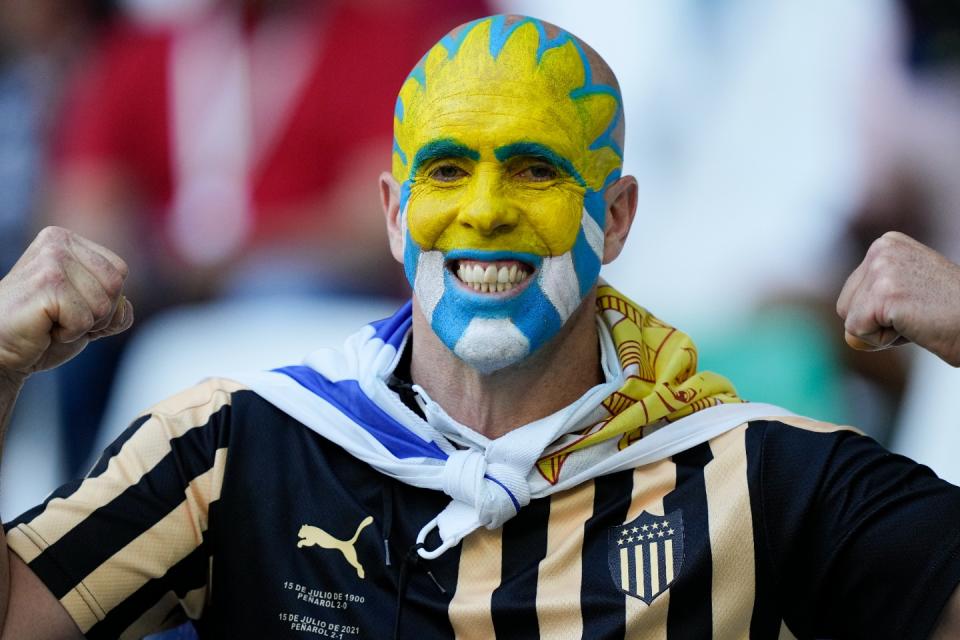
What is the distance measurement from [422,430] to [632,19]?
5.60 ft

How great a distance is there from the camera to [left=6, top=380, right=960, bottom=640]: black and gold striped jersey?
225cm

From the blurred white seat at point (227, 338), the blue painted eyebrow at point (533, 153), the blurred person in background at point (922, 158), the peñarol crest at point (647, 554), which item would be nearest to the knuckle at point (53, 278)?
the blue painted eyebrow at point (533, 153)

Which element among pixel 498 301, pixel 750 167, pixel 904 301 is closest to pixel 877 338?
pixel 904 301

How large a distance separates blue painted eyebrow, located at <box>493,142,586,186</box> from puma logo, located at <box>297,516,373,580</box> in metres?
0.74

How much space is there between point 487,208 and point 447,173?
16 centimetres

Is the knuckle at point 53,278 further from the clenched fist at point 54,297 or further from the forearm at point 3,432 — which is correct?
the forearm at point 3,432

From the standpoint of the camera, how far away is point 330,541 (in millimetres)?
2391

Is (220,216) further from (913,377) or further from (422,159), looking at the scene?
(913,377)

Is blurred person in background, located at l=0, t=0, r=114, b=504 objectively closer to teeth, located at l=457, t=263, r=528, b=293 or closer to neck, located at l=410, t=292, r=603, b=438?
neck, located at l=410, t=292, r=603, b=438

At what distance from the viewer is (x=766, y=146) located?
362 cm

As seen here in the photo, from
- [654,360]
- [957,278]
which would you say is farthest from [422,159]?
[957,278]

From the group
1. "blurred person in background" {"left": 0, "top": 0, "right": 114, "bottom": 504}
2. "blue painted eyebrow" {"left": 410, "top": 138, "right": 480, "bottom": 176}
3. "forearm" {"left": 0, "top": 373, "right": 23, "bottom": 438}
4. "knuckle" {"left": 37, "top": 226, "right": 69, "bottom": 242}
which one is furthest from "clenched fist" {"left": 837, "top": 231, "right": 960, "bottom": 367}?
"blurred person in background" {"left": 0, "top": 0, "right": 114, "bottom": 504}

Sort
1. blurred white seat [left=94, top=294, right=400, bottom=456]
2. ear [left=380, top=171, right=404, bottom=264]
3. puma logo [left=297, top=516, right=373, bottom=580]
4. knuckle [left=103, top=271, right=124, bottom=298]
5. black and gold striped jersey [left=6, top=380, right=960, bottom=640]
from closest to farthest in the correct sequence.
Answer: knuckle [left=103, top=271, right=124, bottom=298] → black and gold striped jersey [left=6, top=380, right=960, bottom=640] → puma logo [left=297, top=516, right=373, bottom=580] → ear [left=380, top=171, right=404, bottom=264] → blurred white seat [left=94, top=294, right=400, bottom=456]

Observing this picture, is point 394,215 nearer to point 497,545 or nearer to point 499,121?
point 499,121
